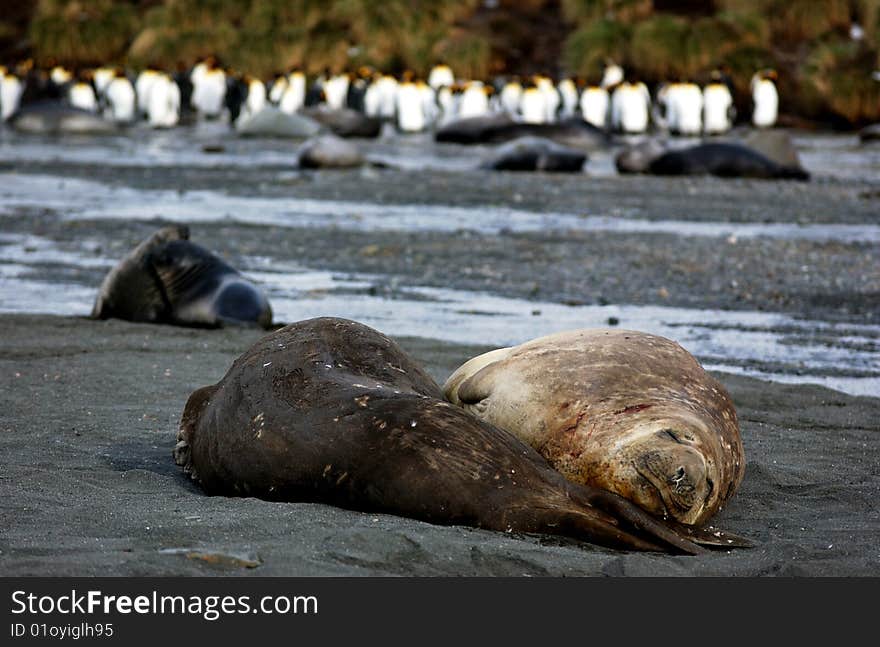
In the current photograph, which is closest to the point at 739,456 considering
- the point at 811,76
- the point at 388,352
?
the point at 388,352

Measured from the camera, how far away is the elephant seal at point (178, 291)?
30.6ft

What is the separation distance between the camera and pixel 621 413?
4.66 metres

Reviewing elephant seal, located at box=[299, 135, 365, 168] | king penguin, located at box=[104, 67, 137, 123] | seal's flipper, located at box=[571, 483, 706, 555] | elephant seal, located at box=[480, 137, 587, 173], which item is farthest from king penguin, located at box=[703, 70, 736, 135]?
seal's flipper, located at box=[571, 483, 706, 555]

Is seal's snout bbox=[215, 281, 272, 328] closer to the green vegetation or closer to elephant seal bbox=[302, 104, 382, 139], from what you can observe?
elephant seal bbox=[302, 104, 382, 139]

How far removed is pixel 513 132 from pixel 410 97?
328 inches

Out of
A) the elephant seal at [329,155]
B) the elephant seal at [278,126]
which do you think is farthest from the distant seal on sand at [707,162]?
the elephant seal at [278,126]

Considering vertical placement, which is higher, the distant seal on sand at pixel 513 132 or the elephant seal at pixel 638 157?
the elephant seal at pixel 638 157

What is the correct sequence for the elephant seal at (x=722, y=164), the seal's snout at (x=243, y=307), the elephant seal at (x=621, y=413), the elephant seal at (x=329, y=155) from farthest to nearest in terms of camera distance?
1. the elephant seal at (x=329, y=155)
2. the elephant seal at (x=722, y=164)
3. the seal's snout at (x=243, y=307)
4. the elephant seal at (x=621, y=413)

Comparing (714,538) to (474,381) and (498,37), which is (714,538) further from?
(498,37)

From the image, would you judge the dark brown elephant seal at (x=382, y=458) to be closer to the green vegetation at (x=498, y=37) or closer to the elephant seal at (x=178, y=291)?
the elephant seal at (x=178, y=291)

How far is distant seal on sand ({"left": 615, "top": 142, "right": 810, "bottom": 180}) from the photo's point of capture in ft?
77.7

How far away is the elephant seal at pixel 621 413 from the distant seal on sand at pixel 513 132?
26.6 metres

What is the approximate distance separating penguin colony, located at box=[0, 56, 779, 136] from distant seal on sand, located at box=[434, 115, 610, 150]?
2.43 meters
